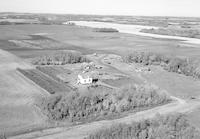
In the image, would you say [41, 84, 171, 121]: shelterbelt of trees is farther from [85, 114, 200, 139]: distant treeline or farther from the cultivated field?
[85, 114, 200, 139]: distant treeline

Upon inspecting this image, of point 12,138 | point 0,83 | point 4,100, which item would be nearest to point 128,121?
point 12,138

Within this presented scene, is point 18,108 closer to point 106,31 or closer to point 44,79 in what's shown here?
point 44,79

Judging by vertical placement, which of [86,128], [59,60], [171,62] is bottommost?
[86,128]

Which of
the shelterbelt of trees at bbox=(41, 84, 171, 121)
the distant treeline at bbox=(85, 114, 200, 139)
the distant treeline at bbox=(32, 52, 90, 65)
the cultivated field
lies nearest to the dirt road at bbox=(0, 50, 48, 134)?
the cultivated field

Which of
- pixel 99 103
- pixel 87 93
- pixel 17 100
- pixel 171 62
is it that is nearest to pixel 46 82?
pixel 17 100

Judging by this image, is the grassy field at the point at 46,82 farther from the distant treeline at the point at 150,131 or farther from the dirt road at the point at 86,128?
the distant treeline at the point at 150,131

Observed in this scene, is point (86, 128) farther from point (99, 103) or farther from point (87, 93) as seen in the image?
point (87, 93)
